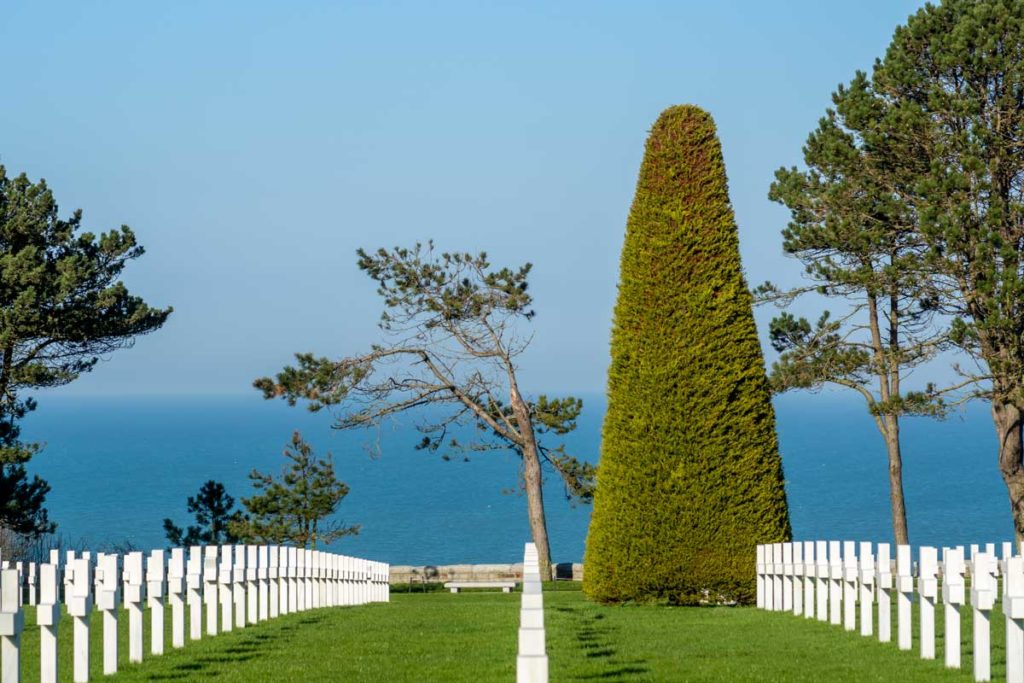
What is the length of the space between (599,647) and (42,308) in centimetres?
2418

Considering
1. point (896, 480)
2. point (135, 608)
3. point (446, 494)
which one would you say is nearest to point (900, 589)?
point (135, 608)

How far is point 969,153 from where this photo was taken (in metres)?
29.3

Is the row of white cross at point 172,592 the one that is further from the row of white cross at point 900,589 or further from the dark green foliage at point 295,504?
Answer: the dark green foliage at point 295,504

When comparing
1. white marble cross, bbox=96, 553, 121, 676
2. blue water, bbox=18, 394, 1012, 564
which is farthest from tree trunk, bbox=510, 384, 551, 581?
white marble cross, bbox=96, 553, 121, 676

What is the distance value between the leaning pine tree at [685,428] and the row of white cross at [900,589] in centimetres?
92

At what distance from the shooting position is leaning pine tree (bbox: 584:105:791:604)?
68.4ft

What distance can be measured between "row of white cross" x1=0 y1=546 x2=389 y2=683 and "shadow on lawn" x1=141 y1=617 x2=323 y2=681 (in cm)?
44

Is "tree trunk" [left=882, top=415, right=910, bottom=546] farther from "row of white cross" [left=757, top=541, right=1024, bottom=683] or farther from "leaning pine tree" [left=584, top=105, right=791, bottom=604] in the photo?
"row of white cross" [left=757, top=541, right=1024, bottom=683]

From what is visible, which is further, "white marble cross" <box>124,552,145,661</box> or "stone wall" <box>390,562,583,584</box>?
"stone wall" <box>390,562,583,584</box>

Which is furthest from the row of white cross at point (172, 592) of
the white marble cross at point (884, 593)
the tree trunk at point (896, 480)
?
the tree trunk at point (896, 480)

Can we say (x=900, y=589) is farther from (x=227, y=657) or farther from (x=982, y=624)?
(x=227, y=657)

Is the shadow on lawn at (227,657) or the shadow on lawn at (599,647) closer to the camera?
the shadow on lawn at (599,647)

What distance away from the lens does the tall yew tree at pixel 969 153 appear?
95.5 ft

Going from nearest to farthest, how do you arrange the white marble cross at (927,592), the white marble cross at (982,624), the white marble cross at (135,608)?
the white marble cross at (982,624) → the white marble cross at (927,592) → the white marble cross at (135,608)
